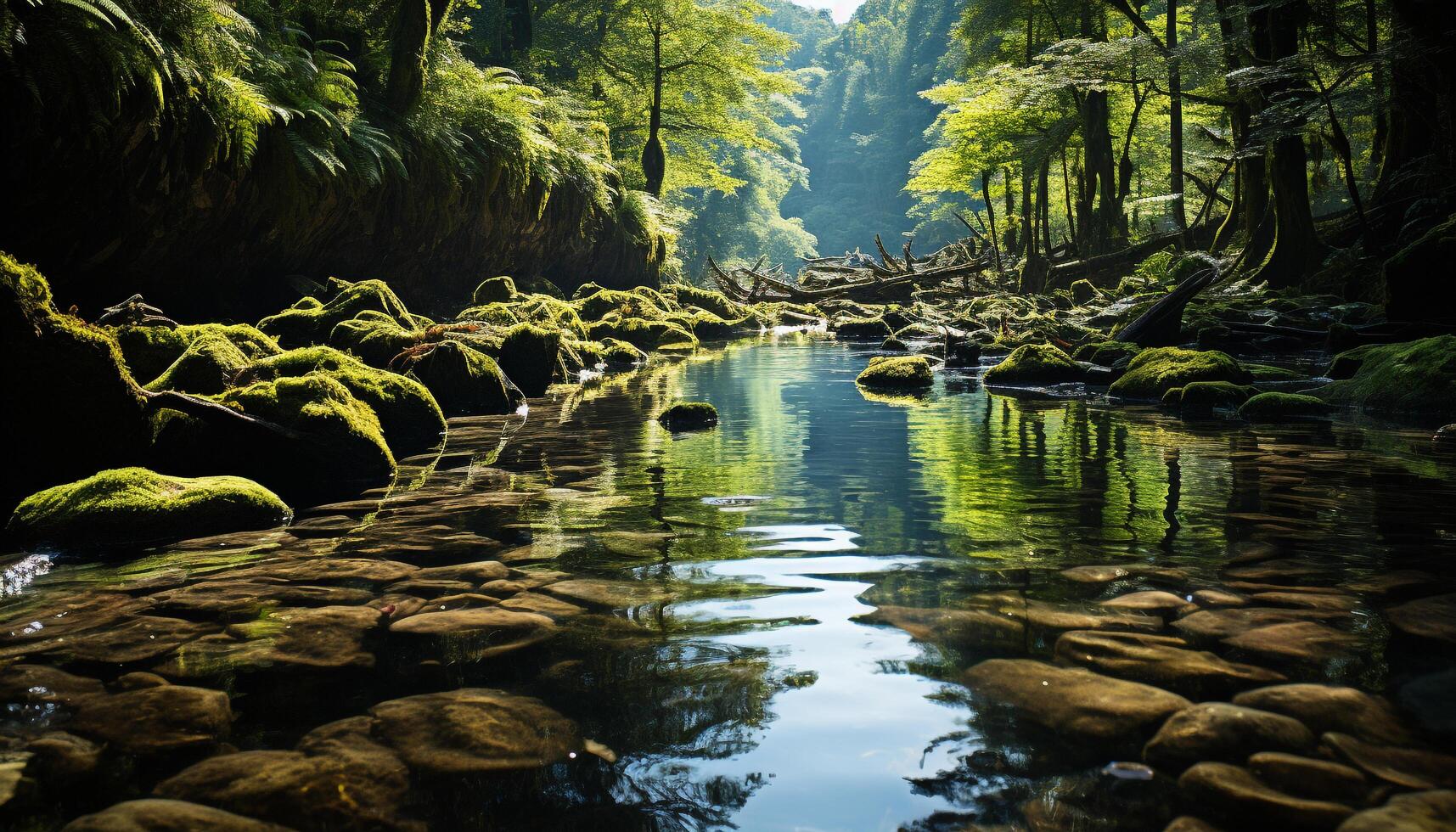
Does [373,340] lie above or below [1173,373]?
above

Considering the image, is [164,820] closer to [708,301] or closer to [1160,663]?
[1160,663]

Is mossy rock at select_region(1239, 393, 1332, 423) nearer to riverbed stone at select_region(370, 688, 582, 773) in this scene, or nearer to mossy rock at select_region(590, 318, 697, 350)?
riverbed stone at select_region(370, 688, 582, 773)

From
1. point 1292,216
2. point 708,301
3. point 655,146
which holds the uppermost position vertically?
point 655,146

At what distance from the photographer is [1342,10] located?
1738 cm

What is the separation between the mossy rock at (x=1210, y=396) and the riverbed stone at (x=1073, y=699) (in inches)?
256

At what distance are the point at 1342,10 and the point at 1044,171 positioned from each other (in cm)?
976

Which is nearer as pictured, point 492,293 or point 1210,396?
point 1210,396

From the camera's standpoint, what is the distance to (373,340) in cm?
897

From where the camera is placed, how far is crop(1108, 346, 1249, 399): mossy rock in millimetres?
8906

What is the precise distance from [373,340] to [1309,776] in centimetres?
868

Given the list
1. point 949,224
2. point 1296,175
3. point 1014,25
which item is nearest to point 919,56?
point 949,224

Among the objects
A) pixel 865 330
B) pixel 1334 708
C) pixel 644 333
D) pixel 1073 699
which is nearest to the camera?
pixel 1334 708

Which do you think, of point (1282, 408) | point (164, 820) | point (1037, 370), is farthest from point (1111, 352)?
point (164, 820)

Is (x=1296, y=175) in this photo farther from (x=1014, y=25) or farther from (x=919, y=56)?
(x=919, y=56)
